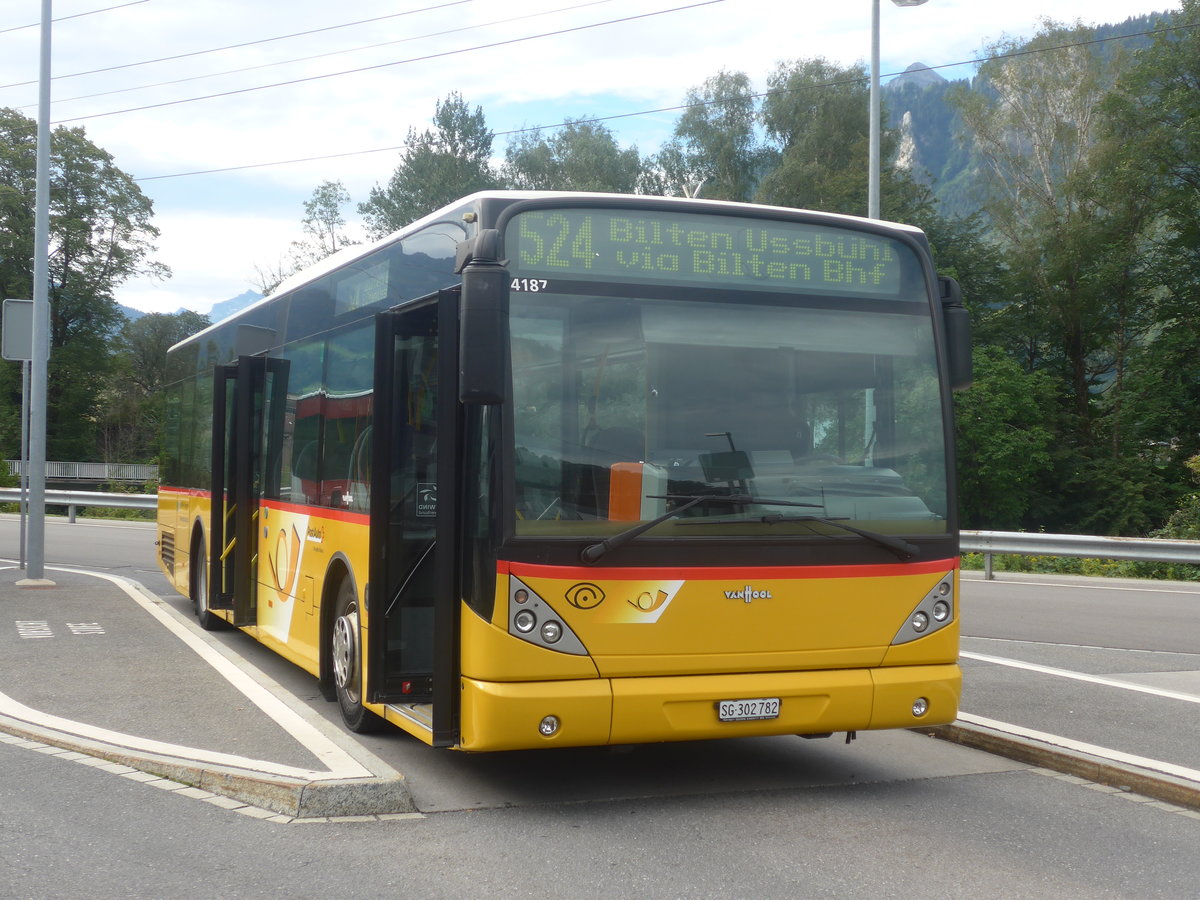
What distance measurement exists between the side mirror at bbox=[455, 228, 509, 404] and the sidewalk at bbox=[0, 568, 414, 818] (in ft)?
6.06

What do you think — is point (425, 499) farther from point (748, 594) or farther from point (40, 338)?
point (40, 338)

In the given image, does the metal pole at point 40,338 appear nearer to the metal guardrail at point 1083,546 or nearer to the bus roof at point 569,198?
the bus roof at point 569,198

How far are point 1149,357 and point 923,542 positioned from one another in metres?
39.7

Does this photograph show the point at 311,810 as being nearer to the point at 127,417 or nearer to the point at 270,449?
the point at 270,449

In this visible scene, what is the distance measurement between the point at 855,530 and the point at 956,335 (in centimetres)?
127

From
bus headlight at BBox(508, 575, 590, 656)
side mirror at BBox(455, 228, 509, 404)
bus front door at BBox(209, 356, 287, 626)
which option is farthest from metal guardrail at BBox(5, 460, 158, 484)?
side mirror at BBox(455, 228, 509, 404)

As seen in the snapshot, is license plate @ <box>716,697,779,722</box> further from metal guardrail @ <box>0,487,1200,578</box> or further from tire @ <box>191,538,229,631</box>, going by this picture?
metal guardrail @ <box>0,487,1200,578</box>

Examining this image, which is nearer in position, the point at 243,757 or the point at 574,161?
the point at 243,757

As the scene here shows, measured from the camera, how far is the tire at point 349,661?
24.7 ft

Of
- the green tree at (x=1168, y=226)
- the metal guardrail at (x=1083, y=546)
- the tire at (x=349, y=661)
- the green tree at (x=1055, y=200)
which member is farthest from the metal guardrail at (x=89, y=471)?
the tire at (x=349, y=661)

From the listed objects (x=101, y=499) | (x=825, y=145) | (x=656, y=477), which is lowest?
(x=101, y=499)

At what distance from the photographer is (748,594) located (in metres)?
6.30

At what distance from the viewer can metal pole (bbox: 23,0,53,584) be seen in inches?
625

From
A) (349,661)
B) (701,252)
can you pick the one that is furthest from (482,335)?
(349,661)
